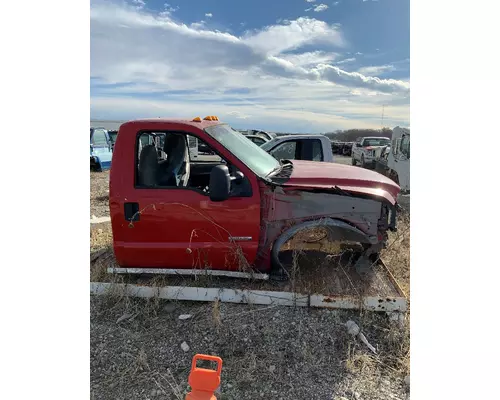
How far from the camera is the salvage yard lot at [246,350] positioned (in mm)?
2672

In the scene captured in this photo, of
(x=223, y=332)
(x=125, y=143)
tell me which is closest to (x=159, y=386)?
(x=223, y=332)

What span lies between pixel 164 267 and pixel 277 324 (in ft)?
4.20

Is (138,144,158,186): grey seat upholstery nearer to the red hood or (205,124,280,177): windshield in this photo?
(205,124,280,177): windshield

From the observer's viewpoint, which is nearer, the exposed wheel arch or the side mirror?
the side mirror

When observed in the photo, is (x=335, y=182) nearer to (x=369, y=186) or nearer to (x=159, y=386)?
(x=369, y=186)

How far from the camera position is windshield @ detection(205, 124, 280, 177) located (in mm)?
3730

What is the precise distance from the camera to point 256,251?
362cm

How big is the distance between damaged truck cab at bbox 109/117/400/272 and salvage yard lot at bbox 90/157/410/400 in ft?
1.31

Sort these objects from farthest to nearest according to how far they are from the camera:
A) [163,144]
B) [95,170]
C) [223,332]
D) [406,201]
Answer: [95,170]
[406,201]
[163,144]
[223,332]

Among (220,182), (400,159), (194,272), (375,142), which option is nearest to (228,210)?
(220,182)

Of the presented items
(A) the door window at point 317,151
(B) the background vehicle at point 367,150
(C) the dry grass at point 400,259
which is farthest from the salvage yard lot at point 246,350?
(B) the background vehicle at point 367,150

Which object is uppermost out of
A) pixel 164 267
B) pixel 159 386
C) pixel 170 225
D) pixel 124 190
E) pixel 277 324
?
pixel 124 190

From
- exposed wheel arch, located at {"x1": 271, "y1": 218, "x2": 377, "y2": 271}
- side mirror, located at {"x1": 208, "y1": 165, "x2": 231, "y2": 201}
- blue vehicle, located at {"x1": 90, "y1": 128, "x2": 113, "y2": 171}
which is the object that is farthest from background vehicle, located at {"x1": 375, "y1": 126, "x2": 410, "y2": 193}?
blue vehicle, located at {"x1": 90, "y1": 128, "x2": 113, "y2": 171}

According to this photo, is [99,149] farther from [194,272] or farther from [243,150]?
[194,272]
